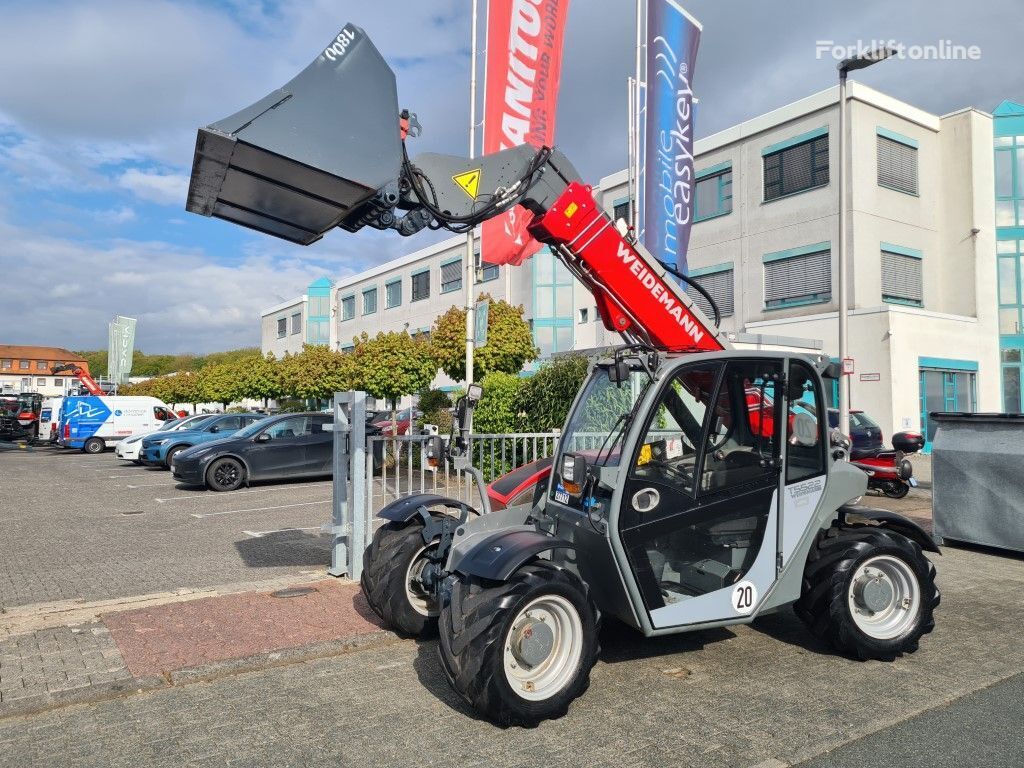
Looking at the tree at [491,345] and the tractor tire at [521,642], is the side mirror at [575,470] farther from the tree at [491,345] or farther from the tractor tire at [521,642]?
the tree at [491,345]

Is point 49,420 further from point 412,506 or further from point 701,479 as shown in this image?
point 701,479

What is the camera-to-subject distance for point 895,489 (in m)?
13.1

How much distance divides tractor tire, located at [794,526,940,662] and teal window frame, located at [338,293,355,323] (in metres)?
53.3

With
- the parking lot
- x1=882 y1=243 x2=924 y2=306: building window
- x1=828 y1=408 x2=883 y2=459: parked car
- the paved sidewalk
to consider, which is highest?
x1=882 y1=243 x2=924 y2=306: building window

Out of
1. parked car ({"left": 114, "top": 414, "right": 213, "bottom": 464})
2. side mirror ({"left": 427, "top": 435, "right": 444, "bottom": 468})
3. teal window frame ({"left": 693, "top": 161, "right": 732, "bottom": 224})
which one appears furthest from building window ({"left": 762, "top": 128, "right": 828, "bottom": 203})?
side mirror ({"left": 427, "top": 435, "right": 444, "bottom": 468})

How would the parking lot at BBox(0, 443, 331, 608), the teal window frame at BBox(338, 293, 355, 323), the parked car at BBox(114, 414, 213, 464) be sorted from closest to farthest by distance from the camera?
the parking lot at BBox(0, 443, 331, 608) → the parked car at BBox(114, 414, 213, 464) → the teal window frame at BBox(338, 293, 355, 323)

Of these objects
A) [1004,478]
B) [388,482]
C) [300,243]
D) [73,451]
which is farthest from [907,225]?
[73,451]

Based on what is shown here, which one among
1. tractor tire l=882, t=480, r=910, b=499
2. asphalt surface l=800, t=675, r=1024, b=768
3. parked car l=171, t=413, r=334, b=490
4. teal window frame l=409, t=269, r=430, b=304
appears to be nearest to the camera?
asphalt surface l=800, t=675, r=1024, b=768

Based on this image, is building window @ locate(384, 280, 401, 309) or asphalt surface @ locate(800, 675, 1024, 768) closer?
asphalt surface @ locate(800, 675, 1024, 768)

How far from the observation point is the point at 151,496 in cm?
1442

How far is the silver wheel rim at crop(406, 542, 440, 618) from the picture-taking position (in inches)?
217

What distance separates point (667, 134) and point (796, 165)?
1396cm

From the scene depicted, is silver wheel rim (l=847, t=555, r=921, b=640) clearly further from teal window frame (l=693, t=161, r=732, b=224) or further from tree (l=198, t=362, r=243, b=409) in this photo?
tree (l=198, t=362, r=243, b=409)

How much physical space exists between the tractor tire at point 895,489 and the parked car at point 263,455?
9.92 metres
